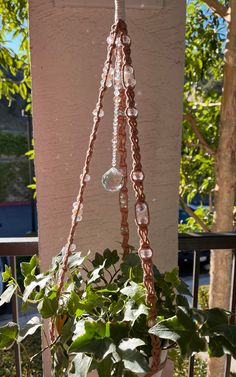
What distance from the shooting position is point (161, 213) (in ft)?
3.85

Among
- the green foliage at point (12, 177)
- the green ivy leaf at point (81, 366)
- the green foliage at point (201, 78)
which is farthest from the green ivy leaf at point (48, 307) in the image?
the green foliage at point (12, 177)

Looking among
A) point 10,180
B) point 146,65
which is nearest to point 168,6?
point 146,65

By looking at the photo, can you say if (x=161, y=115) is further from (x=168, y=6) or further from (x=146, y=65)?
(x=168, y=6)

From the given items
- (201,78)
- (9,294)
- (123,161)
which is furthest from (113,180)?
(201,78)

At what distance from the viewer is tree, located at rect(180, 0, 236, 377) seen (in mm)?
1830

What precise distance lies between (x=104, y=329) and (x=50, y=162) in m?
0.59

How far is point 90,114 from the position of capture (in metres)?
1.10

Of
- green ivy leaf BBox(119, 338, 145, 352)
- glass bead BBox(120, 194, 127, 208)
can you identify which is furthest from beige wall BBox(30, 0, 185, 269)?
green ivy leaf BBox(119, 338, 145, 352)

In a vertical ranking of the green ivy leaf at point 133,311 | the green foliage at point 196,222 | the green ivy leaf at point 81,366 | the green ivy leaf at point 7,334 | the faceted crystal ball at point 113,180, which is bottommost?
the green foliage at point 196,222

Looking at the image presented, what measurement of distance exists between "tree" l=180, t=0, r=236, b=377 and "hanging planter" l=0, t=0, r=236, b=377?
1088 mm

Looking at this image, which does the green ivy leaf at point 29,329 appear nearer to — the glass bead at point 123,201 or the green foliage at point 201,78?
the glass bead at point 123,201

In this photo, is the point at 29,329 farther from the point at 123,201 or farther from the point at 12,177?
the point at 12,177

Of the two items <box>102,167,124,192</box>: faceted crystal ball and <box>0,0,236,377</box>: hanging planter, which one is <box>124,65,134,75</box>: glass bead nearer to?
<box>0,0,236,377</box>: hanging planter

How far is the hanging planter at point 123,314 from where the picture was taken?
632 mm
